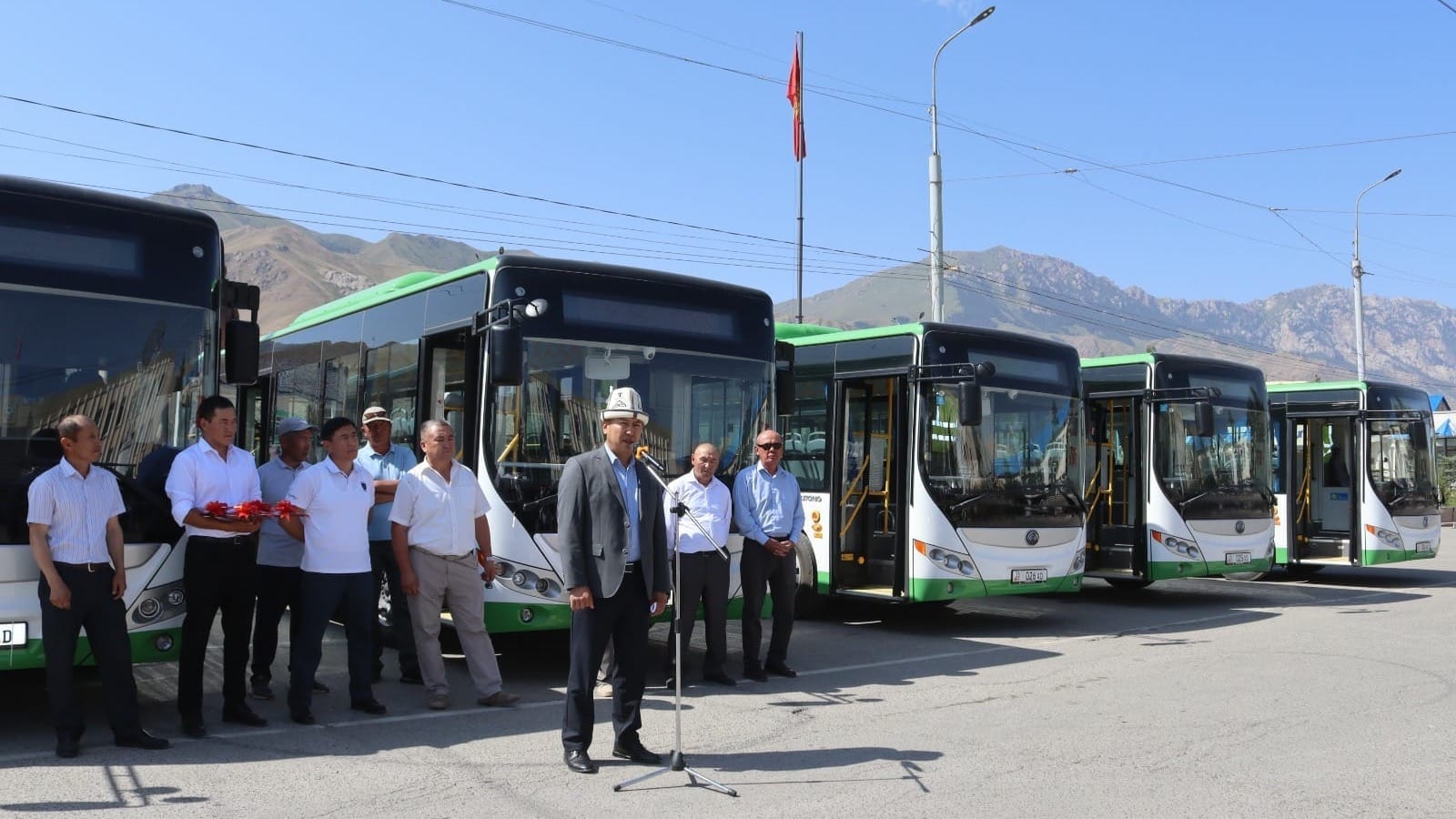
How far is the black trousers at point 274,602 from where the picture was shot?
8.00 metres

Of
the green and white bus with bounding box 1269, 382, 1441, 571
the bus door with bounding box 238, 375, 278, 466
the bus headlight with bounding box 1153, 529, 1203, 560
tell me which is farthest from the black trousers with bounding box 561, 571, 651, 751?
the green and white bus with bounding box 1269, 382, 1441, 571

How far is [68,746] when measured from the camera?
6.77 metres

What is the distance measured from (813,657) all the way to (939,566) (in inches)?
71.8

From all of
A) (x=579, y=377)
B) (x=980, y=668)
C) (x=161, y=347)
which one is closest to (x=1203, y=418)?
(x=980, y=668)

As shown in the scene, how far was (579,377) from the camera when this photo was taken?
9.32m

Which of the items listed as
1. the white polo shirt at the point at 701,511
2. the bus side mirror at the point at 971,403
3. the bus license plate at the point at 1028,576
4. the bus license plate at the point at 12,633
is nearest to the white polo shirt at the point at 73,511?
the bus license plate at the point at 12,633

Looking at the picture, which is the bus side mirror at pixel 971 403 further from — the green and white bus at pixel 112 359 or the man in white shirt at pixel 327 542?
the green and white bus at pixel 112 359

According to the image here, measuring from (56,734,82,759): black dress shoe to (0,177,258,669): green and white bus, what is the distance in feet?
1.48

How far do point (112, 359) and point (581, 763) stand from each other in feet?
11.7

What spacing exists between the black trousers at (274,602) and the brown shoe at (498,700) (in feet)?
4.17

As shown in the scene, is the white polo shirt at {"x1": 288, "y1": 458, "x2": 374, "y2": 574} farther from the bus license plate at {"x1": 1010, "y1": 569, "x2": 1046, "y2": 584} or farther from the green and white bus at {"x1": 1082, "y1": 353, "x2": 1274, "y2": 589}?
the green and white bus at {"x1": 1082, "y1": 353, "x2": 1274, "y2": 589}

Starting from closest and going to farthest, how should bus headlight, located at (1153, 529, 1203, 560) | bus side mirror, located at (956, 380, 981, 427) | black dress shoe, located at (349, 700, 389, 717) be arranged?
black dress shoe, located at (349, 700, 389, 717), bus side mirror, located at (956, 380, 981, 427), bus headlight, located at (1153, 529, 1203, 560)

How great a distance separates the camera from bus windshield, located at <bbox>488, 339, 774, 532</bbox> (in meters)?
9.04

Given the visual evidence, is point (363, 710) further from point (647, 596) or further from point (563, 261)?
point (563, 261)
